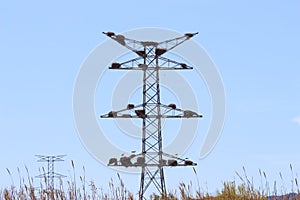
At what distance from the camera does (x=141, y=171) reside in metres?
23.2

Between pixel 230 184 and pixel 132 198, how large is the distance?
174 centimetres

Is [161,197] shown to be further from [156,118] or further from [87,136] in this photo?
[156,118]

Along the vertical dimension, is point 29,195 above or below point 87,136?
below

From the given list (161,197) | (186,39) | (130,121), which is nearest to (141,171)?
(130,121)

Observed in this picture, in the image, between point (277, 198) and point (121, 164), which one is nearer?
point (277, 198)

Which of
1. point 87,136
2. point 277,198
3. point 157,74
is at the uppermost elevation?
point 157,74

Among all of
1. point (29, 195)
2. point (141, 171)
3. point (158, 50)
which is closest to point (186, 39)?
point (158, 50)

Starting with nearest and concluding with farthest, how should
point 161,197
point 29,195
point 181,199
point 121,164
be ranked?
point 29,195
point 181,199
point 161,197
point 121,164

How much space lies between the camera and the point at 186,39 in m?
23.3

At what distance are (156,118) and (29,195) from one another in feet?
44.7

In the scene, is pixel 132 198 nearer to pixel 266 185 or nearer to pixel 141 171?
pixel 266 185

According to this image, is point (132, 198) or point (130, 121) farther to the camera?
point (130, 121)

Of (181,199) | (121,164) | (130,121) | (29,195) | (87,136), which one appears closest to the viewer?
(29,195)

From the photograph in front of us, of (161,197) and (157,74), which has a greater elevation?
(157,74)
